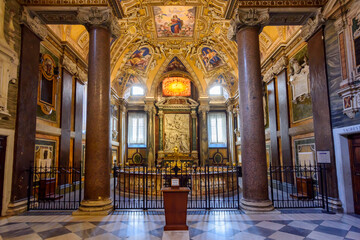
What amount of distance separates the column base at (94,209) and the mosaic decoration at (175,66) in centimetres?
1517

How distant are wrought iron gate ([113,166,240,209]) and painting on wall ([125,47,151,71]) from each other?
10542 millimetres

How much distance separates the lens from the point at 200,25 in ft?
51.3

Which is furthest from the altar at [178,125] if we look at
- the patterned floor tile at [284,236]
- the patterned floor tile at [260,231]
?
the patterned floor tile at [284,236]

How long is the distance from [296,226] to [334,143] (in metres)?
3.19

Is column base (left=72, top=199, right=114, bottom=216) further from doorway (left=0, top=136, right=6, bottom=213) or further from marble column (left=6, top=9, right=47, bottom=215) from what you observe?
doorway (left=0, top=136, right=6, bottom=213)

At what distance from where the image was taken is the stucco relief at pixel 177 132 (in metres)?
21.8

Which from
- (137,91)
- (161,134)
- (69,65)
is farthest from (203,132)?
(69,65)

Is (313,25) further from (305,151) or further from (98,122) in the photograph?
(98,122)

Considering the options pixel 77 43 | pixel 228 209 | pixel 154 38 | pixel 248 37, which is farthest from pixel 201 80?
pixel 228 209

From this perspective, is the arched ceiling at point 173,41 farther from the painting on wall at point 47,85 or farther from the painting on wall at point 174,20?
the painting on wall at point 47,85

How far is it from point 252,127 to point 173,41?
40.2 feet

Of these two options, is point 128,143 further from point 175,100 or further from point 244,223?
point 244,223

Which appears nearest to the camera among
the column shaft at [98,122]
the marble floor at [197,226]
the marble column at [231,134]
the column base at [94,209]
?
the marble floor at [197,226]

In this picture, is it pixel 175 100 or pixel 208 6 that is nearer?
pixel 208 6
